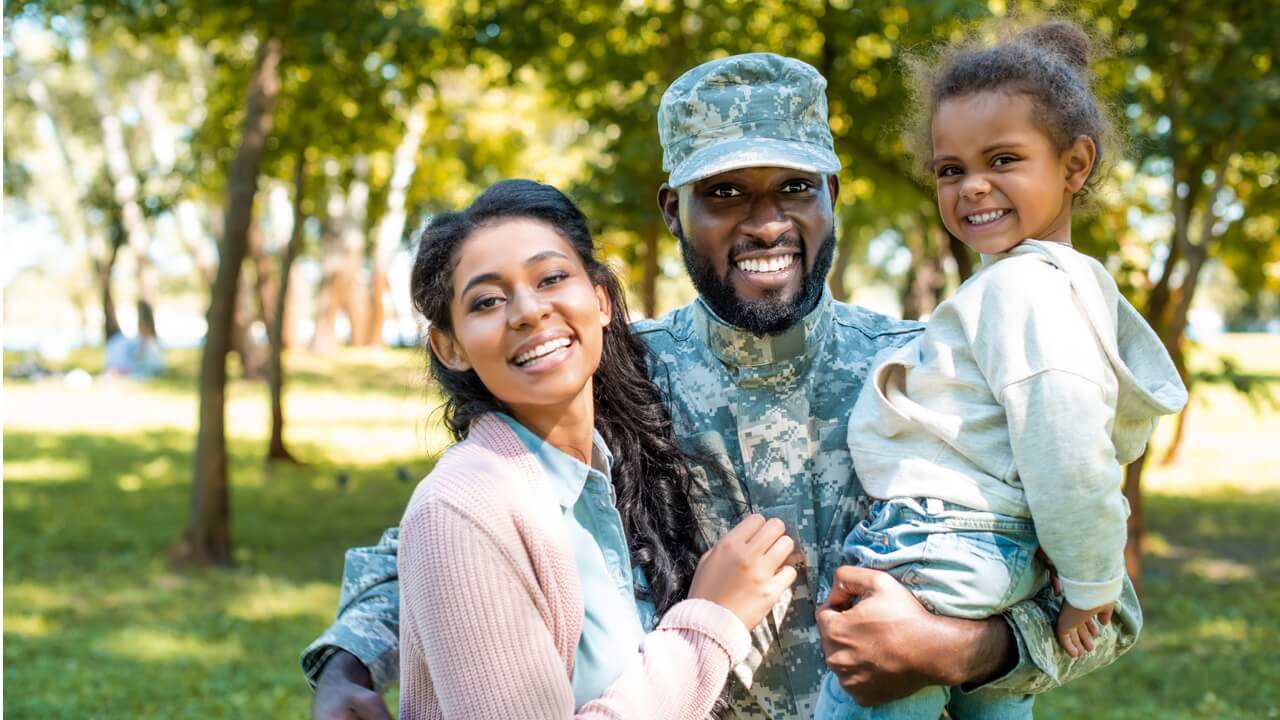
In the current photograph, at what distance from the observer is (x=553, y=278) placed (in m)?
2.35

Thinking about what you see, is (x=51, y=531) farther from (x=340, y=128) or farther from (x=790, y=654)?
(x=790, y=654)

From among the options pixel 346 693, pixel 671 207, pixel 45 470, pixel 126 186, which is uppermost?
pixel 671 207

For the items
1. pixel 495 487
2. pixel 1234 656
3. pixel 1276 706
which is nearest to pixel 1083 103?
pixel 495 487

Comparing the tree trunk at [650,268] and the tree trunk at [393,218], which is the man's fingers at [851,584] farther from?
the tree trunk at [393,218]

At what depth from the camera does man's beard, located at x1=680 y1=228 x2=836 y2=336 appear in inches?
115

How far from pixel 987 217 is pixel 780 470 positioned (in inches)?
26.8

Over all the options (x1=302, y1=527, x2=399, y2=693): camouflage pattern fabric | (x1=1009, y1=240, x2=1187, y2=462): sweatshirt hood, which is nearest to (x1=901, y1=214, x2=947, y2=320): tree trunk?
(x1=1009, y1=240, x2=1187, y2=462): sweatshirt hood

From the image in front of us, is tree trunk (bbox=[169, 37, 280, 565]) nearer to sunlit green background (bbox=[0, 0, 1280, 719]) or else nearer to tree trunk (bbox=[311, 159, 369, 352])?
sunlit green background (bbox=[0, 0, 1280, 719])

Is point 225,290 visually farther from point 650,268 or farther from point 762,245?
point 762,245

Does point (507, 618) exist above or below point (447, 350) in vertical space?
below

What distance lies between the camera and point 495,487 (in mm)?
2131

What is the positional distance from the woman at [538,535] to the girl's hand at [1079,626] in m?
0.57

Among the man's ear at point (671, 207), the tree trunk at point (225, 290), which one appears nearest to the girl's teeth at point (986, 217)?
the man's ear at point (671, 207)

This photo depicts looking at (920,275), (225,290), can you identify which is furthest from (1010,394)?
(920,275)
